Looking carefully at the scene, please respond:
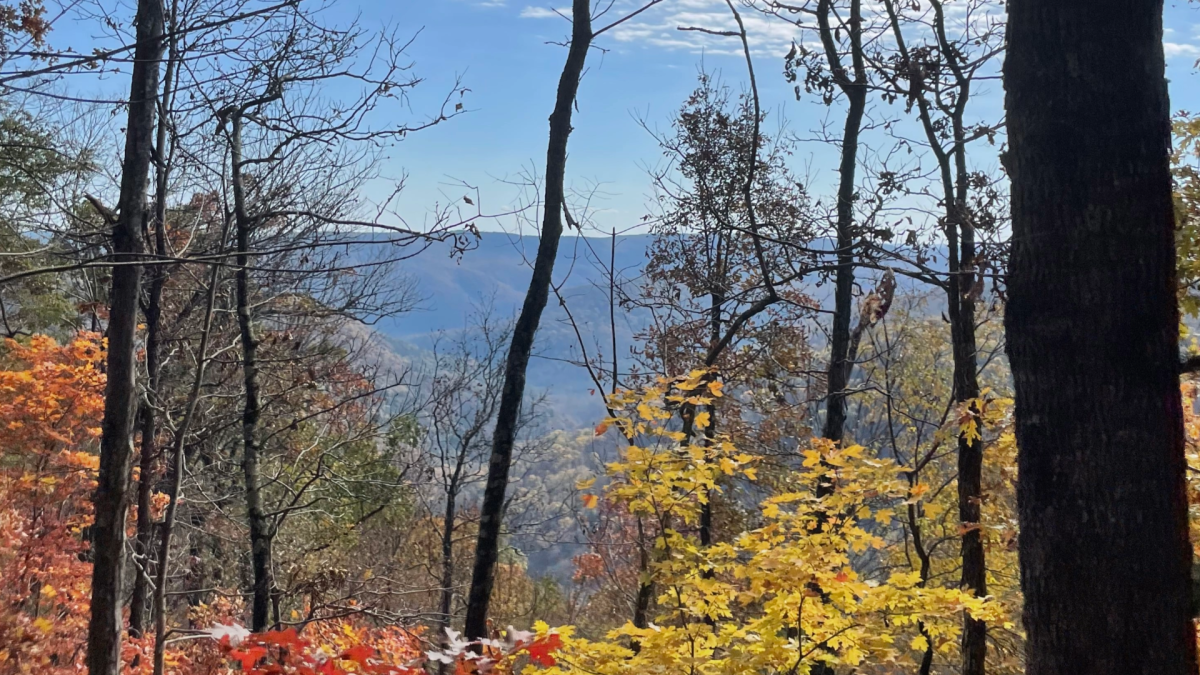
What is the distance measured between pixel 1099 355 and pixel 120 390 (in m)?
5.07

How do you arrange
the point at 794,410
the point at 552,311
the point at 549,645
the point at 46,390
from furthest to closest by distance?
the point at 794,410 < the point at 46,390 < the point at 552,311 < the point at 549,645

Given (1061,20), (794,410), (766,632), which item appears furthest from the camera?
(794,410)

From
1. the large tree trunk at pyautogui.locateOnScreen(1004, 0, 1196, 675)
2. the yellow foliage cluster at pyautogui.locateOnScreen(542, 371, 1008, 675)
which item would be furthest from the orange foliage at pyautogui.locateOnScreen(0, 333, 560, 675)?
the large tree trunk at pyautogui.locateOnScreen(1004, 0, 1196, 675)

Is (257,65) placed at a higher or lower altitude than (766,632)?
higher

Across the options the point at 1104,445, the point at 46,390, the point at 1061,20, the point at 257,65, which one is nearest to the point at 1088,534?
the point at 1104,445

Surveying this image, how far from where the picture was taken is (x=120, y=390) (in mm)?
4805

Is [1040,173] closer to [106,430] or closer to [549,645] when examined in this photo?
[549,645]

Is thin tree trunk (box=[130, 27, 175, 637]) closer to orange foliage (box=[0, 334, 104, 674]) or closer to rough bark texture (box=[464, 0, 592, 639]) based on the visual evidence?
orange foliage (box=[0, 334, 104, 674])

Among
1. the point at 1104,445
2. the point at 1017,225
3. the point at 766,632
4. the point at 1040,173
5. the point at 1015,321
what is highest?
the point at 1040,173

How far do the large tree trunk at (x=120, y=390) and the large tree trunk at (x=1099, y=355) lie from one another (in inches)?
187

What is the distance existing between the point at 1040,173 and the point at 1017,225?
0.50 feet

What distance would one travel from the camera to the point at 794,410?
1171 centimetres

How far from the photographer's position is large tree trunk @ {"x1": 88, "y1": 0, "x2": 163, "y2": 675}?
15.4 ft

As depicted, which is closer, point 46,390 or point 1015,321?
point 1015,321
